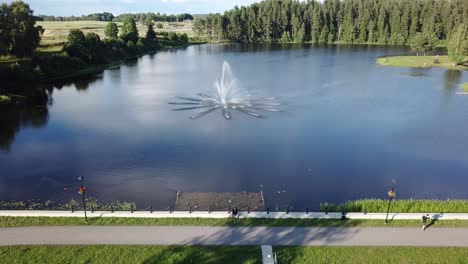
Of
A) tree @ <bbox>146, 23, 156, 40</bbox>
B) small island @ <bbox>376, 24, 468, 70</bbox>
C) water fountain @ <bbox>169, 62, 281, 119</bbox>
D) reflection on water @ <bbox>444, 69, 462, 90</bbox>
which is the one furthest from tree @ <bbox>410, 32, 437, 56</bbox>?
tree @ <bbox>146, 23, 156, 40</bbox>

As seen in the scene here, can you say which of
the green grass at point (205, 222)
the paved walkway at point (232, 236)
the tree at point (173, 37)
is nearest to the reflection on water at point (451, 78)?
the green grass at point (205, 222)

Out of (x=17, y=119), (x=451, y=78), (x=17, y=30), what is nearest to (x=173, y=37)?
(x=17, y=30)

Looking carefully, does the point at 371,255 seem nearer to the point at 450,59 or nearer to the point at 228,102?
the point at 228,102

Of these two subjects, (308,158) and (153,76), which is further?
(153,76)

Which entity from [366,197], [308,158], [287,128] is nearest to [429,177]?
[366,197]

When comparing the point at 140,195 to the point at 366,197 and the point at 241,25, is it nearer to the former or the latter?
the point at 366,197
